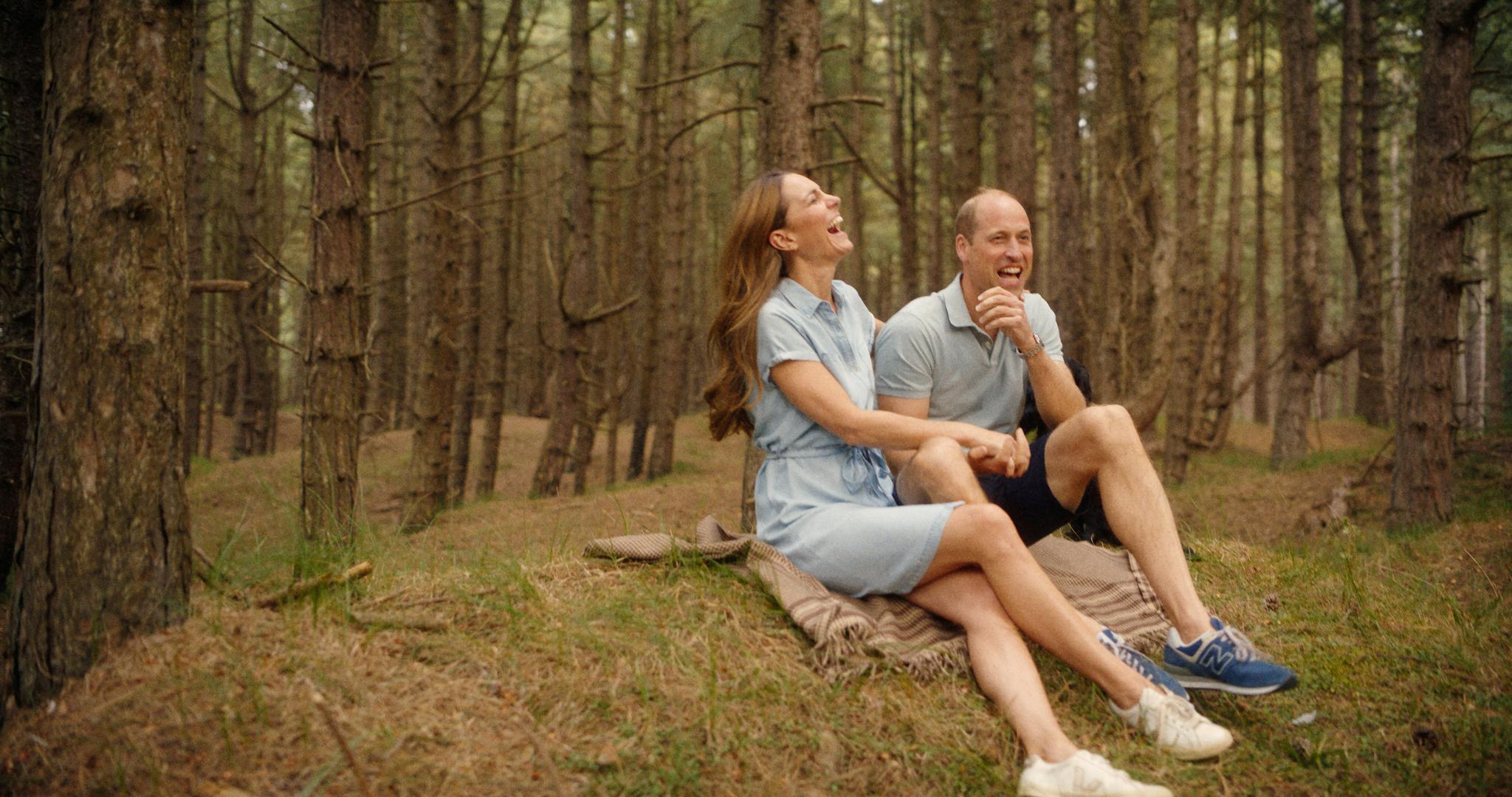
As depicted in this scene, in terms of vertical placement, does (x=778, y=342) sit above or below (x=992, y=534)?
above

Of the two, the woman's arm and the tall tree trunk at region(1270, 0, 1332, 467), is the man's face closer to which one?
the woman's arm

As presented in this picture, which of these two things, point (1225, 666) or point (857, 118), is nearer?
point (1225, 666)

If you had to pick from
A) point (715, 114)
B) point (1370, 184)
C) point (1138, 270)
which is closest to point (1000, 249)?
point (715, 114)

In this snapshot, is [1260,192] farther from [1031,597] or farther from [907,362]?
[1031,597]

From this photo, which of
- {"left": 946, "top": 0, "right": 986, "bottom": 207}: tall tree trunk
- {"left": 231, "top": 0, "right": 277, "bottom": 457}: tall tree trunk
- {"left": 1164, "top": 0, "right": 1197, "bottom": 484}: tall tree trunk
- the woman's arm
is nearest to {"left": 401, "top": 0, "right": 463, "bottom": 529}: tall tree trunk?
{"left": 231, "top": 0, "right": 277, "bottom": 457}: tall tree trunk

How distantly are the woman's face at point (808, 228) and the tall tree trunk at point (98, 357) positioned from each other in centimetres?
203

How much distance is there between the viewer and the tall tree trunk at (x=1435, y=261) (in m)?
7.14

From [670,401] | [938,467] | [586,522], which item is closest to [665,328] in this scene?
[670,401]

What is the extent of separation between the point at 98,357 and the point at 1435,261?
26.2 ft

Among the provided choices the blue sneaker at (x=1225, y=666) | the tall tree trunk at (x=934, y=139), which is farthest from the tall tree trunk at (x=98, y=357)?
the tall tree trunk at (x=934, y=139)

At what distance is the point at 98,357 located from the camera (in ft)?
9.60

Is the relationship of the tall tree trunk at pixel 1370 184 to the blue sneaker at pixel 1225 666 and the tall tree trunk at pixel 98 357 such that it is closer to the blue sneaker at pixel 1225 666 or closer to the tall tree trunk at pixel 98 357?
the blue sneaker at pixel 1225 666

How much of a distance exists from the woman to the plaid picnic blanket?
71 mm

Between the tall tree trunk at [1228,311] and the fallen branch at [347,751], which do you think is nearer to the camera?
the fallen branch at [347,751]
